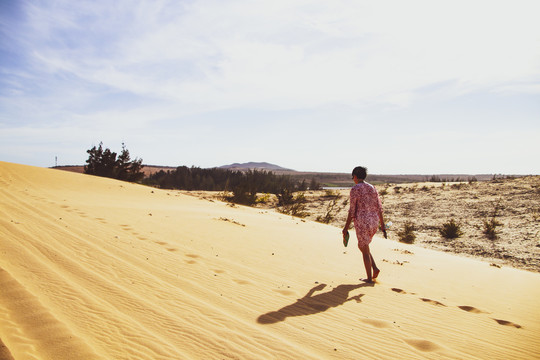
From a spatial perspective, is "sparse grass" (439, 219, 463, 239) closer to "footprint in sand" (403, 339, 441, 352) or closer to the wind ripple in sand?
"footprint in sand" (403, 339, 441, 352)

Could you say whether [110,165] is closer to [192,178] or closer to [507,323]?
[192,178]

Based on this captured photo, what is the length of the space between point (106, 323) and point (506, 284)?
626cm

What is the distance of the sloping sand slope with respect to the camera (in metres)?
2.56

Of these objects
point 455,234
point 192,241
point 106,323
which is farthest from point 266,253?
point 455,234

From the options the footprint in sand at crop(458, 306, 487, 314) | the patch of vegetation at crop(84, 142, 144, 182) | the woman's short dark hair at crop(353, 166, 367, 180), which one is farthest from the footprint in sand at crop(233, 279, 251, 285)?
the patch of vegetation at crop(84, 142, 144, 182)

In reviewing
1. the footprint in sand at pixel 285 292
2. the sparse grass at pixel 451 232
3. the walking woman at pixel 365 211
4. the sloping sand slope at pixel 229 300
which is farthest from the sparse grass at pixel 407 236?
the footprint in sand at pixel 285 292

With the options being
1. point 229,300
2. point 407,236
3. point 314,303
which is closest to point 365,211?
point 314,303

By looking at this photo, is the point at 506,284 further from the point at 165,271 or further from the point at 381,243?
the point at 165,271

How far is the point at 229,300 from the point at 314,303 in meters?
1.02

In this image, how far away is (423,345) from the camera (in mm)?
2902

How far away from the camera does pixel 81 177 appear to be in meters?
16.5

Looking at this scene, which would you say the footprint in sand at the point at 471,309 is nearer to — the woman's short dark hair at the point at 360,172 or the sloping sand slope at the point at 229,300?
the sloping sand slope at the point at 229,300

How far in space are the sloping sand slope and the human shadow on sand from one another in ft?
0.05

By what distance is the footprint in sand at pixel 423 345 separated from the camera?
2834 millimetres
